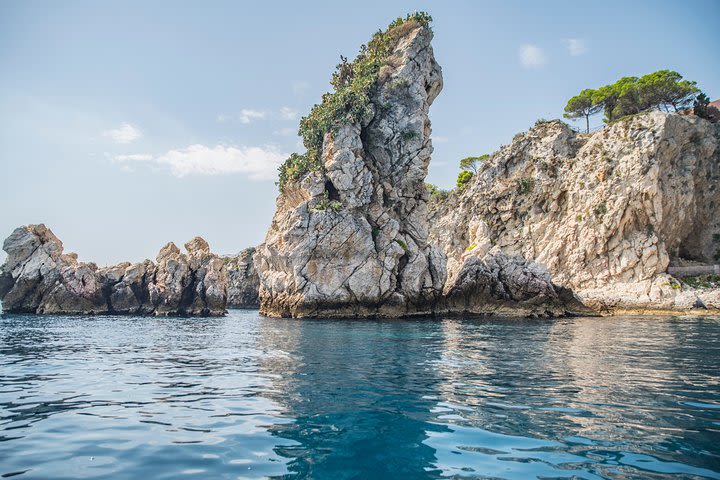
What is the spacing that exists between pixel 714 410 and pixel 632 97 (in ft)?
218

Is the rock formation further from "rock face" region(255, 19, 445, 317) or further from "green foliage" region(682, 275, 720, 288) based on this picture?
"green foliage" region(682, 275, 720, 288)

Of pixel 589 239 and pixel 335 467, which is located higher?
pixel 589 239

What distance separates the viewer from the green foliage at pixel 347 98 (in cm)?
4556

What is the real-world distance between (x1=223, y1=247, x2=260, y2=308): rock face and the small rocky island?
95.6ft

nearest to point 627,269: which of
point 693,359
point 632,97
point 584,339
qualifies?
point 632,97

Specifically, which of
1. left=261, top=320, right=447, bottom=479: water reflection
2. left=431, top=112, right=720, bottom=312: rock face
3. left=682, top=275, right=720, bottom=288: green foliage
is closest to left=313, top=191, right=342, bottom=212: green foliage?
left=431, top=112, right=720, bottom=312: rock face

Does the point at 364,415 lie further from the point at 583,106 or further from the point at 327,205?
the point at 583,106

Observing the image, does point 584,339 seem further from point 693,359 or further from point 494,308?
point 494,308

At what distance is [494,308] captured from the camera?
39.9 m

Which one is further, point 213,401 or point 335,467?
point 213,401

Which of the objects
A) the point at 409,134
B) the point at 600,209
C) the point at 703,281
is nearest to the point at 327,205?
the point at 409,134

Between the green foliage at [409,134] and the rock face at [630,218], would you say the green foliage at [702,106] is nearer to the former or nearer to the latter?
the rock face at [630,218]

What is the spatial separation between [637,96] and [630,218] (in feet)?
74.1

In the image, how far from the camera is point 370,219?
146ft
